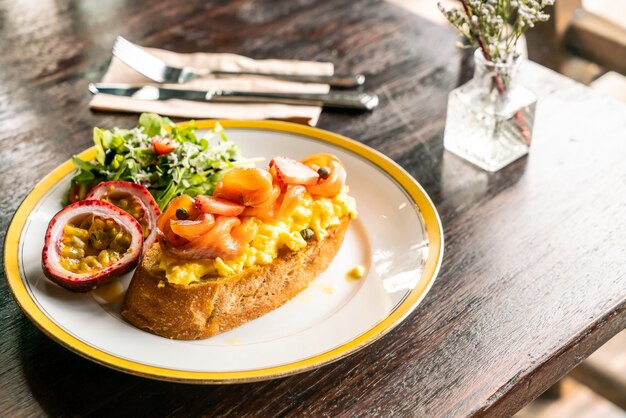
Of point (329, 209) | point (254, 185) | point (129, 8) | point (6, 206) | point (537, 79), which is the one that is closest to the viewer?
point (254, 185)

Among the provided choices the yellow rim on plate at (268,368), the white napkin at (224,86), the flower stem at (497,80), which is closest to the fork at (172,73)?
the white napkin at (224,86)

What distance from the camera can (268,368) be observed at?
4.43 ft

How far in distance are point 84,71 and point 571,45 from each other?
198 cm

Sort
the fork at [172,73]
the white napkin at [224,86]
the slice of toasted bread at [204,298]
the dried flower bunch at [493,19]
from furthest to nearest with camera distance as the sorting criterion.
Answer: the fork at [172,73] → the white napkin at [224,86] → the dried flower bunch at [493,19] → the slice of toasted bread at [204,298]

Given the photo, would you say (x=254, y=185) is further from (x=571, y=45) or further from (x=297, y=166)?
(x=571, y=45)

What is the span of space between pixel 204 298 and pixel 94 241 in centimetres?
30

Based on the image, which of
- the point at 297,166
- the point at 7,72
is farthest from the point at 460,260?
the point at 7,72

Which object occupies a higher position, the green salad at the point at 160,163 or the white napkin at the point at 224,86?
the green salad at the point at 160,163

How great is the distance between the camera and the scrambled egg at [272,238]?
4.88 ft

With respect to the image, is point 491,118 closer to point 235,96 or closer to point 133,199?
point 235,96

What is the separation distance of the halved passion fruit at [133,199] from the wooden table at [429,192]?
0.31 meters

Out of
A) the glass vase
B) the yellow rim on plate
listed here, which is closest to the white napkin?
the yellow rim on plate

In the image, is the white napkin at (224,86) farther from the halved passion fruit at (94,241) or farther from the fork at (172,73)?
the halved passion fruit at (94,241)

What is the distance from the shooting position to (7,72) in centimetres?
247
